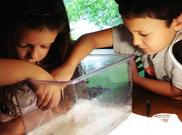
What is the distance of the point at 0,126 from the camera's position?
663 millimetres

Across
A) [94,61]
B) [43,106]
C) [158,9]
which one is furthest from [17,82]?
[158,9]

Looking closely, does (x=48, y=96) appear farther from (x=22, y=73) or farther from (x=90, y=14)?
(x=90, y=14)

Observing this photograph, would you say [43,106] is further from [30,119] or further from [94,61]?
[94,61]

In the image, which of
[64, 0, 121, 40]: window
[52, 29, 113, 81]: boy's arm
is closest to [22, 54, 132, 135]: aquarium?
[52, 29, 113, 81]: boy's arm

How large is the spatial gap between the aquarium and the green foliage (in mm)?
797

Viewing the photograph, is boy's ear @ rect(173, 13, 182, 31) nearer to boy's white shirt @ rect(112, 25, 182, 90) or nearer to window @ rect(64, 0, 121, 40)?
boy's white shirt @ rect(112, 25, 182, 90)

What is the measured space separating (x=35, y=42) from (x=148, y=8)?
0.28 m

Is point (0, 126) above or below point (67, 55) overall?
below

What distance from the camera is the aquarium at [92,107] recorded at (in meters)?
0.57

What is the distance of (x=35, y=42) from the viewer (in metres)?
0.71

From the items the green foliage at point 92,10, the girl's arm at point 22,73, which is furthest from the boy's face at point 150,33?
the green foliage at point 92,10

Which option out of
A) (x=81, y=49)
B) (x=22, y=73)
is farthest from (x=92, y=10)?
(x=22, y=73)

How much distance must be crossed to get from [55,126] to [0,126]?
0.48 feet

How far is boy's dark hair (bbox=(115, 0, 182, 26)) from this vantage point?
665 millimetres
